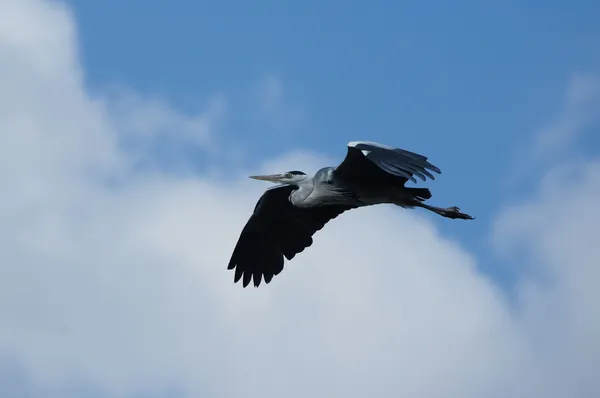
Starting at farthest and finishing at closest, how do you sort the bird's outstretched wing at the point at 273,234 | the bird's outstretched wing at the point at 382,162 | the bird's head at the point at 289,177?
the bird's outstretched wing at the point at 273,234 < the bird's head at the point at 289,177 < the bird's outstretched wing at the point at 382,162

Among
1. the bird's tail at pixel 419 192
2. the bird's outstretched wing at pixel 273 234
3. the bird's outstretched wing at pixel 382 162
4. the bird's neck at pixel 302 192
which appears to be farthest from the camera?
the bird's outstretched wing at pixel 273 234

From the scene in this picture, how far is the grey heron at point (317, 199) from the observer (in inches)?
544

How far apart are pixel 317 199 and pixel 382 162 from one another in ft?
6.22

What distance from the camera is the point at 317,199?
50.1 feet

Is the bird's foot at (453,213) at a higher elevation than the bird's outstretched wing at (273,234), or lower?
lower

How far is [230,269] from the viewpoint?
17047mm

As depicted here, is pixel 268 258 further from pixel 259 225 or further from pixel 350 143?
Answer: pixel 350 143

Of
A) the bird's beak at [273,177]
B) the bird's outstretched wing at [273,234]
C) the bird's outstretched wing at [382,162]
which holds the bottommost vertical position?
the bird's outstretched wing at [382,162]

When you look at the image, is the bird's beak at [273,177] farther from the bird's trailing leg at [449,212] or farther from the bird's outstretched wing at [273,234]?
the bird's trailing leg at [449,212]

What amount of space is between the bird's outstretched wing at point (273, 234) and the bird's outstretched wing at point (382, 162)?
1367 millimetres

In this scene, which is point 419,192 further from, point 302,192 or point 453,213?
point 302,192

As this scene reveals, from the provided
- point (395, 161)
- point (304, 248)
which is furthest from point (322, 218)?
point (395, 161)

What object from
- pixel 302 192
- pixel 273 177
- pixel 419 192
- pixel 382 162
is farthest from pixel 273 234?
pixel 382 162

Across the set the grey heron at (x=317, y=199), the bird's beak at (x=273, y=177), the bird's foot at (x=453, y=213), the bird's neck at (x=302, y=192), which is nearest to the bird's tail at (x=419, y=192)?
the grey heron at (x=317, y=199)
